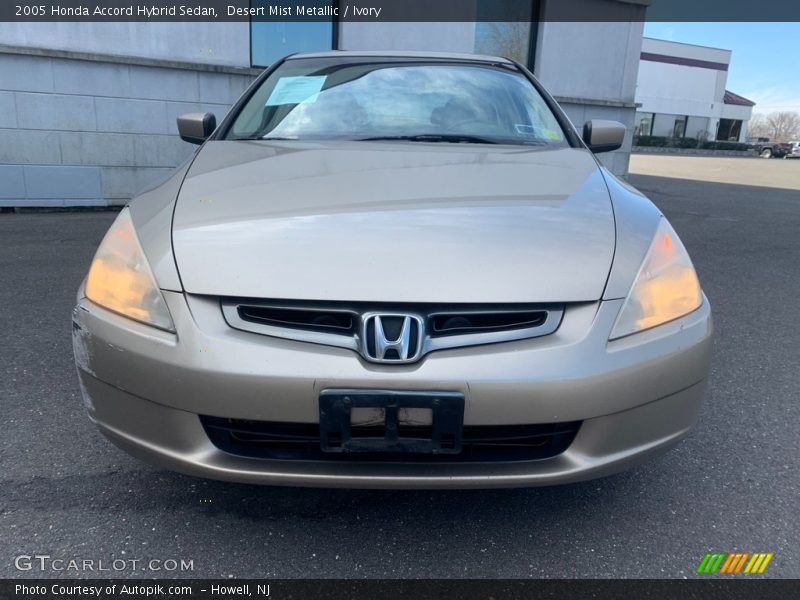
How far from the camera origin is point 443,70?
287 cm

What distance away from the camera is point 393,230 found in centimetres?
159

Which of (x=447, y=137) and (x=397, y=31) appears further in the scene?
(x=397, y=31)

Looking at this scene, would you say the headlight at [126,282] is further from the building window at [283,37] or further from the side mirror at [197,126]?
the building window at [283,37]

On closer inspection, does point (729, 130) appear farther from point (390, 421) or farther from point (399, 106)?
point (390, 421)

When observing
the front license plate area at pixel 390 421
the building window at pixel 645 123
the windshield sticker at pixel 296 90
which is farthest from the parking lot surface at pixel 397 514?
the building window at pixel 645 123

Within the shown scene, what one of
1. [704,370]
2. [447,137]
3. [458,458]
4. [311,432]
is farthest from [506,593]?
[447,137]

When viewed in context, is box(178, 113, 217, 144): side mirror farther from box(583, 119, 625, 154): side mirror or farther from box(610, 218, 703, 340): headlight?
box(610, 218, 703, 340): headlight

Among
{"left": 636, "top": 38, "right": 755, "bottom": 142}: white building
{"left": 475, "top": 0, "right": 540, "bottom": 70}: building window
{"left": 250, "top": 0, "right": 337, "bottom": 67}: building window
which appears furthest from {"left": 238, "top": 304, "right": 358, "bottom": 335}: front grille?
{"left": 636, "top": 38, "right": 755, "bottom": 142}: white building

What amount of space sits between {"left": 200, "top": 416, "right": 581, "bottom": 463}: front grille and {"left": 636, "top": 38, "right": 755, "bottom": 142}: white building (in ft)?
184

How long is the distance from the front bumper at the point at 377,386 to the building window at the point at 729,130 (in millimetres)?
67037

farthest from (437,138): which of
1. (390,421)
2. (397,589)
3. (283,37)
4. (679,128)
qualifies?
(679,128)

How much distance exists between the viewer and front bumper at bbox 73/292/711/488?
1.37 metres

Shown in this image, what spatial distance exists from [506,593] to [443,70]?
2258 mm

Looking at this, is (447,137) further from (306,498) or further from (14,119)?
(14,119)
